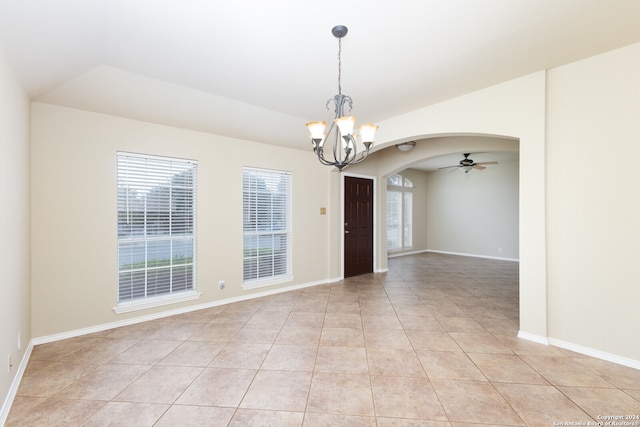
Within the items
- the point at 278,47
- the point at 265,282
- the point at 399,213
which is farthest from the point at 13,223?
the point at 399,213

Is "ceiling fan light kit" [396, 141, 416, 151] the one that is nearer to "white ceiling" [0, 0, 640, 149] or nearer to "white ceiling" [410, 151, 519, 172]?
"white ceiling" [410, 151, 519, 172]

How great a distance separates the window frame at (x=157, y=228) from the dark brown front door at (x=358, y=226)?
2940mm

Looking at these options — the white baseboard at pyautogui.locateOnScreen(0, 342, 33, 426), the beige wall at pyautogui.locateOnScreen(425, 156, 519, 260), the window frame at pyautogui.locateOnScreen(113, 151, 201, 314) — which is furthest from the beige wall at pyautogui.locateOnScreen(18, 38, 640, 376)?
the beige wall at pyautogui.locateOnScreen(425, 156, 519, 260)

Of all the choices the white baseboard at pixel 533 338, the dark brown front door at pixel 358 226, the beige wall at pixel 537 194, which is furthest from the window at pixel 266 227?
the white baseboard at pixel 533 338

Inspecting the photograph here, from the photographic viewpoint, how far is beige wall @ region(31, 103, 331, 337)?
286 centimetres

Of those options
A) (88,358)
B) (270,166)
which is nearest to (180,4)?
(270,166)

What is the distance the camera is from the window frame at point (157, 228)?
3.34 meters

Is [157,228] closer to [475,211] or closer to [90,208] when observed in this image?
[90,208]

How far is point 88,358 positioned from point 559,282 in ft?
15.3

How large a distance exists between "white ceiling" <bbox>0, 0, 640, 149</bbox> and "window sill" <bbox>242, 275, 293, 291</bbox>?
2.61 metres

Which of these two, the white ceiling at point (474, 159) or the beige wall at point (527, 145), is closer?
the beige wall at point (527, 145)

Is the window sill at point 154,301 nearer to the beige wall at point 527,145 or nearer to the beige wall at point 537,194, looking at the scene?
the beige wall at point 537,194

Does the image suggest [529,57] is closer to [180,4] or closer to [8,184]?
[180,4]

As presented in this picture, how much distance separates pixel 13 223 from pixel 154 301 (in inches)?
69.2
